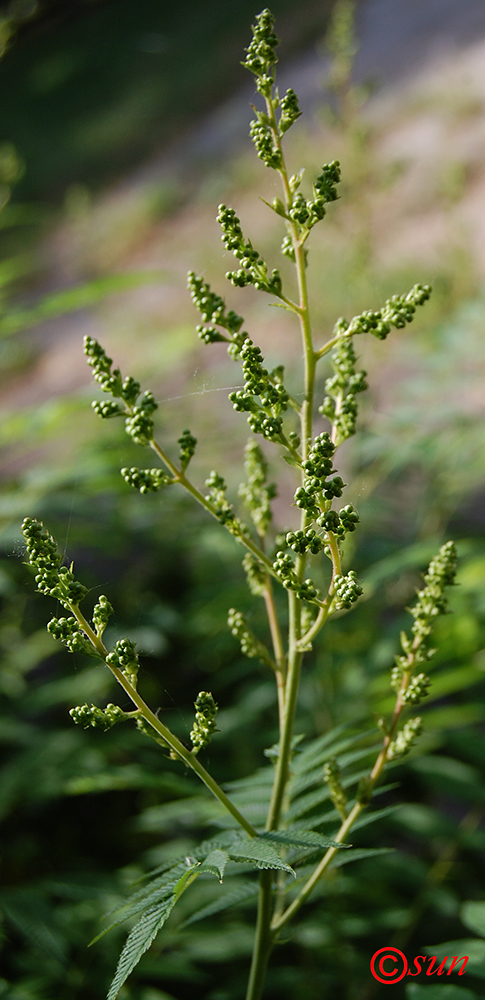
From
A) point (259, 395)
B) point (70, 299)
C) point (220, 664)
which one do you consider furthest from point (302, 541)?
point (220, 664)

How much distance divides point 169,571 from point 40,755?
1746 mm

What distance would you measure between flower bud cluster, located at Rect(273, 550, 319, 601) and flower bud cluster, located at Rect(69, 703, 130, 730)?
0.22 metres

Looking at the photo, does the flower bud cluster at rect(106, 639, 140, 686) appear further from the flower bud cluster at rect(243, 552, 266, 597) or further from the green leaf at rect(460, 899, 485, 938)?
the green leaf at rect(460, 899, 485, 938)

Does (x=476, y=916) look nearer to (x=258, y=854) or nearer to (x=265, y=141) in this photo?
(x=258, y=854)

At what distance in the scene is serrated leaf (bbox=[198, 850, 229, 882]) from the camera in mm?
794

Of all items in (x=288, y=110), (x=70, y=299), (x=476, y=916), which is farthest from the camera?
(x=70, y=299)

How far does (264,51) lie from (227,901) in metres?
1.04

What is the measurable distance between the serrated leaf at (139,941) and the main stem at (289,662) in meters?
0.17

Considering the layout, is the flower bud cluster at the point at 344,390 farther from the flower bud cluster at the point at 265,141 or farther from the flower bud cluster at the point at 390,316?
the flower bud cluster at the point at 265,141

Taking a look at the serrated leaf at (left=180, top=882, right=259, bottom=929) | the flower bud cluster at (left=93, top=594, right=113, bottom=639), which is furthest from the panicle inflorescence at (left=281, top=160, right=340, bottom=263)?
the serrated leaf at (left=180, top=882, right=259, bottom=929)

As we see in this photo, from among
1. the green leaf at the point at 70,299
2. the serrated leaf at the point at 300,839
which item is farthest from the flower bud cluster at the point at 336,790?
the green leaf at the point at 70,299

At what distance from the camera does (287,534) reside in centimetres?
86

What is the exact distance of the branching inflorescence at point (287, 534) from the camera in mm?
822

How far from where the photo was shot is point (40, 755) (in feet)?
7.95
